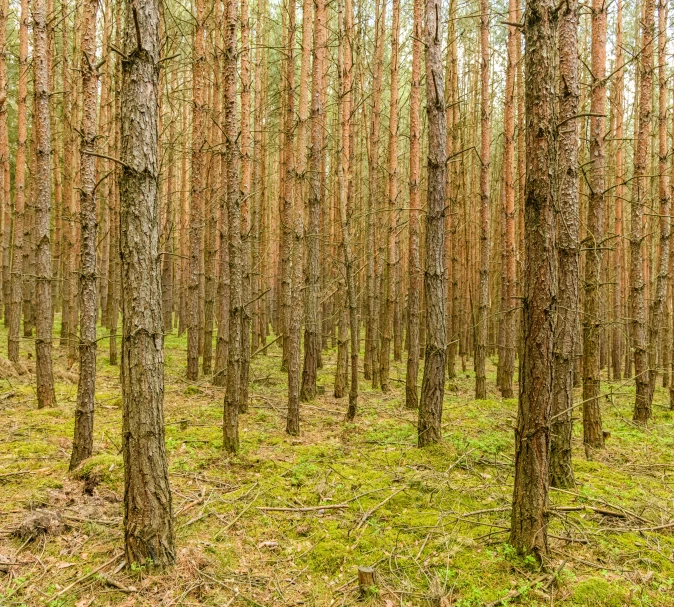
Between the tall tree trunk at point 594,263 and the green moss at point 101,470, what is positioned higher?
the tall tree trunk at point 594,263

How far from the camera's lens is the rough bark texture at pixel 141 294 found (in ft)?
11.0

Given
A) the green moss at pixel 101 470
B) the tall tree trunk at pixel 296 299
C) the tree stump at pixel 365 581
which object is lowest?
the tree stump at pixel 365 581

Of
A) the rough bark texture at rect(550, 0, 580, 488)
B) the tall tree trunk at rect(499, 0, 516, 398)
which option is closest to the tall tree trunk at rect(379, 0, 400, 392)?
the tall tree trunk at rect(499, 0, 516, 398)

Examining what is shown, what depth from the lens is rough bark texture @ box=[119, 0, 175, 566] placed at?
3350 mm

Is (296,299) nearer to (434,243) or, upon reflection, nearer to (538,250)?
(434,243)

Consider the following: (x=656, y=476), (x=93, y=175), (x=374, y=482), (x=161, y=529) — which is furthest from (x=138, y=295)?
(x=656, y=476)

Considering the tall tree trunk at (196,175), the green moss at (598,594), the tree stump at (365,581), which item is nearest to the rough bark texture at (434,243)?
the tree stump at (365,581)

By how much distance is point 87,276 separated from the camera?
16.2 ft

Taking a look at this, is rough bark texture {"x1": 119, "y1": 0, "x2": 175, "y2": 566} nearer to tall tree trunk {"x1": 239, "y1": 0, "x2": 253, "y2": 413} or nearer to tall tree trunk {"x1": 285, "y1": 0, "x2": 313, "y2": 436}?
tall tree trunk {"x1": 285, "y1": 0, "x2": 313, "y2": 436}

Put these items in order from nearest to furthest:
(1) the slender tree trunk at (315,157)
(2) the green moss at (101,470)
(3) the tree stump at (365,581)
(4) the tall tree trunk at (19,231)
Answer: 1. (3) the tree stump at (365,581)
2. (2) the green moss at (101,470)
3. (1) the slender tree trunk at (315,157)
4. (4) the tall tree trunk at (19,231)

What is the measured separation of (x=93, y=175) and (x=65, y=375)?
566 centimetres

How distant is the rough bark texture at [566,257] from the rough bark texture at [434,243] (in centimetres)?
141

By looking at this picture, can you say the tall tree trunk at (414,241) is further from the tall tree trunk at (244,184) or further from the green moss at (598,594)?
the green moss at (598,594)

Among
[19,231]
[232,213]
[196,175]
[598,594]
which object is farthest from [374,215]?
[598,594]
